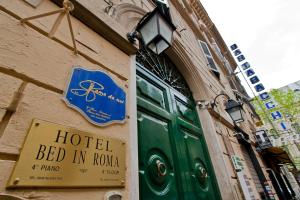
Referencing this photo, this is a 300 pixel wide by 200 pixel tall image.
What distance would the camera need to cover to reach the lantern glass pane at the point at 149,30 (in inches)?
84.0

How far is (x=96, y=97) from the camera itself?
1.45 meters

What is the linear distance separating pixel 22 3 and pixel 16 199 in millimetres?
1325

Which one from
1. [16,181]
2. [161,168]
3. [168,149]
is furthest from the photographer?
[168,149]

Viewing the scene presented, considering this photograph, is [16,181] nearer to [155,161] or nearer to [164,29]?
[155,161]

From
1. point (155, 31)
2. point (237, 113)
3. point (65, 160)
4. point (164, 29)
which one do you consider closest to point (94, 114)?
point (65, 160)

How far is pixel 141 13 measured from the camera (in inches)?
123

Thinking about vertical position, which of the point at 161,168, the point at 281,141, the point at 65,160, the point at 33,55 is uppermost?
the point at 281,141

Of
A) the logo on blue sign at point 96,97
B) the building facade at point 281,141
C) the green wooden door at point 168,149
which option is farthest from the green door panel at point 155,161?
the building facade at point 281,141

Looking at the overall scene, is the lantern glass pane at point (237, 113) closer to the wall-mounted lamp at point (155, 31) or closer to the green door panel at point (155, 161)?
the green door panel at point (155, 161)

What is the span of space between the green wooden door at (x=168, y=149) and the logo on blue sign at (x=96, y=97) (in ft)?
1.96

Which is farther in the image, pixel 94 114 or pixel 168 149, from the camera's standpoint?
pixel 168 149

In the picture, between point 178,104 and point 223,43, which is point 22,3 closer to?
point 178,104

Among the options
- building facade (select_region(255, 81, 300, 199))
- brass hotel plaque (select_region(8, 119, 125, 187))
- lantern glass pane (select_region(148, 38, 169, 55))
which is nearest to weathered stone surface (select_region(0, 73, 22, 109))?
brass hotel plaque (select_region(8, 119, 125, 187))

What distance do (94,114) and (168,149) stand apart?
4.47ft
